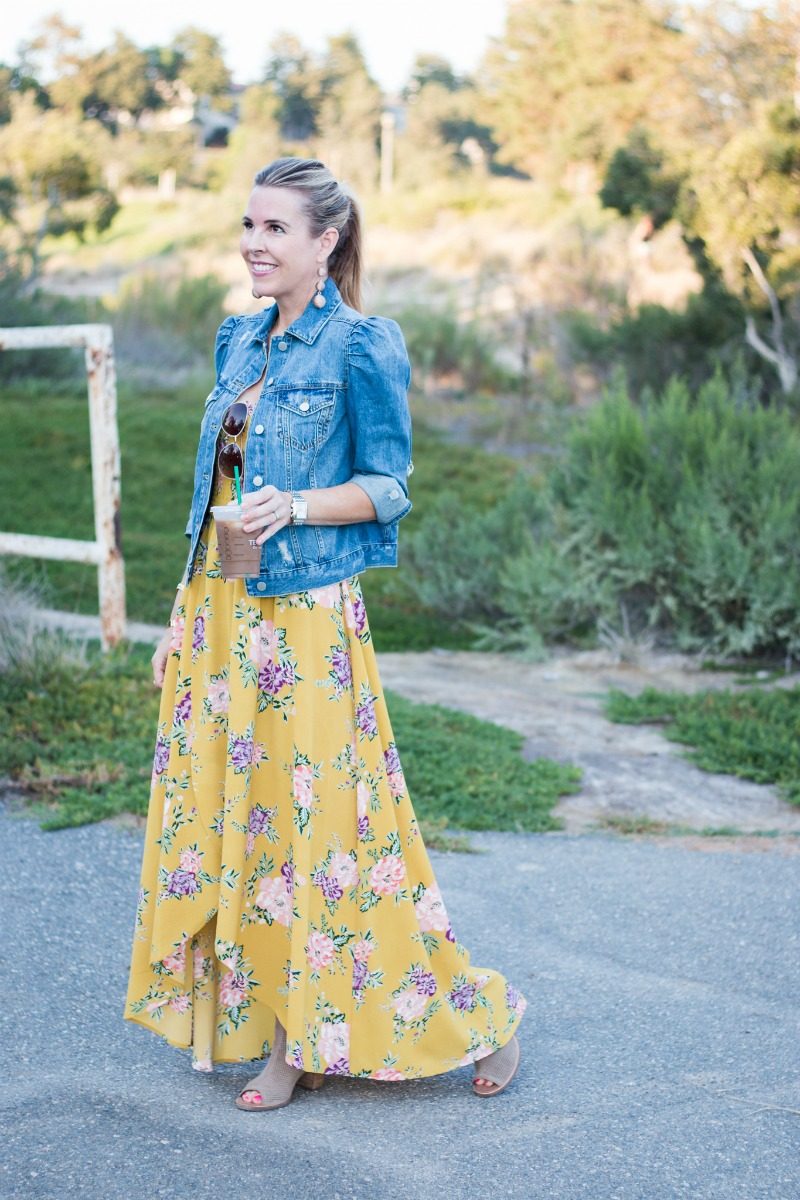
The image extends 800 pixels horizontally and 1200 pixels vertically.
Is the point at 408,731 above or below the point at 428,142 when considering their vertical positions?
below

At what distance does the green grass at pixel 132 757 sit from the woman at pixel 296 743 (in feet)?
6.83

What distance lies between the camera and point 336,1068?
9.48 feet

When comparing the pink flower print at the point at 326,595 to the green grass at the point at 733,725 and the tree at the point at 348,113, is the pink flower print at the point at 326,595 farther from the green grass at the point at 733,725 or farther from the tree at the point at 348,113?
the tree at the point at 348,113

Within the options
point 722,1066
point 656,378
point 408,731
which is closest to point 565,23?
point 656,378

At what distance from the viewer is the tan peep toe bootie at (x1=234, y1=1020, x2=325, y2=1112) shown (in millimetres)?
2967

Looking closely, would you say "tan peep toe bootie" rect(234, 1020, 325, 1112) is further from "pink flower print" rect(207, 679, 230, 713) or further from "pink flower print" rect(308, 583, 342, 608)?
"pink flower print" rect(308, 583, 342, 608)

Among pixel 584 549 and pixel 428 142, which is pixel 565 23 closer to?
pixel 428 142

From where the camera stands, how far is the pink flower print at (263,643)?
9.46 ft

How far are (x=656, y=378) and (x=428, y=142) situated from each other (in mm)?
37558

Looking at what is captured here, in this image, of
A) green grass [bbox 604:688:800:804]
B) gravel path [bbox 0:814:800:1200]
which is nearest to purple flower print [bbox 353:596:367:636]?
gravel path [bbox 0:814:800:1200]

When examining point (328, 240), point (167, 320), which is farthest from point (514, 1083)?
point (167, 320)

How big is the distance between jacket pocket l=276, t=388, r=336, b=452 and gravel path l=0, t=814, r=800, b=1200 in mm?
1433

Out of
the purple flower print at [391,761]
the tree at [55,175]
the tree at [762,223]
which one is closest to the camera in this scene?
the purple flower print at [391,761]

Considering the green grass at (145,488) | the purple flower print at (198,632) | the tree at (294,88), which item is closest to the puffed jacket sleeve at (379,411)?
the purple flower print at (198,632)
